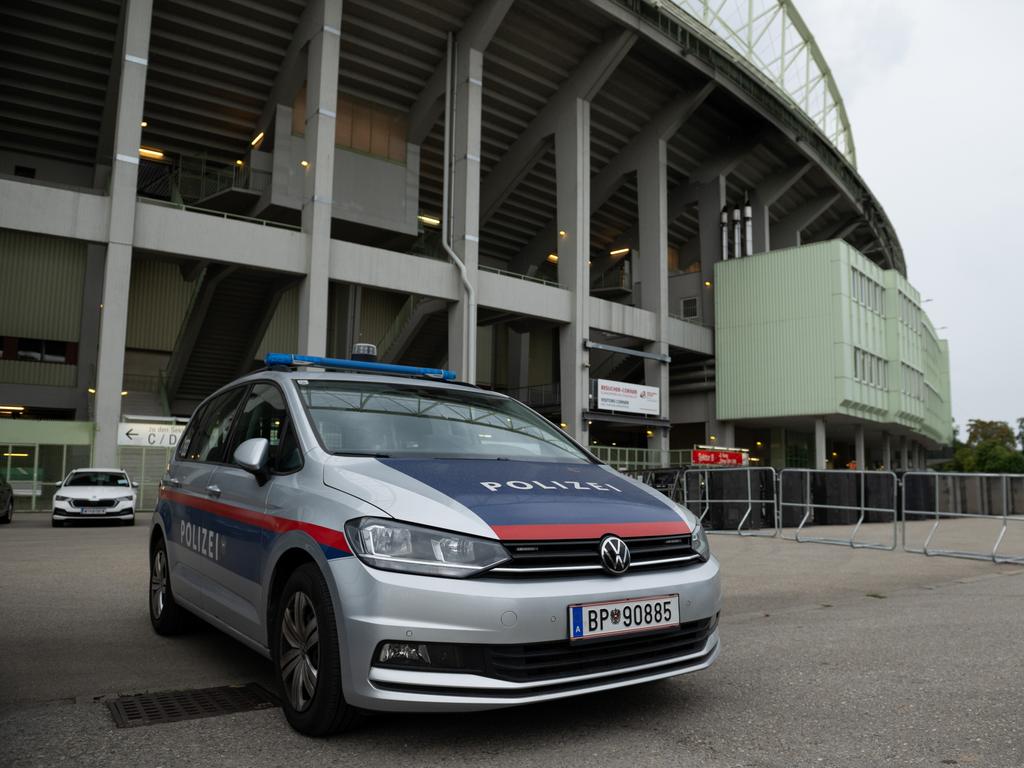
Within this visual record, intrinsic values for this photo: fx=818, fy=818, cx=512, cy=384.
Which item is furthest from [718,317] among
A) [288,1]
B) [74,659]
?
[74,659]

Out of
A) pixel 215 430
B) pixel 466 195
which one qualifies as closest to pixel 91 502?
pixel 215 430

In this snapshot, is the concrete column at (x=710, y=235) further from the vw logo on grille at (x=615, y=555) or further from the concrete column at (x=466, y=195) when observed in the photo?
the vw logo on grille at (x=615, y=555)

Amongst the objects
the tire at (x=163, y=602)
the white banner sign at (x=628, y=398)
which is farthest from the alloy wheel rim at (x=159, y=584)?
the white banner sign at (x=628, y=398)

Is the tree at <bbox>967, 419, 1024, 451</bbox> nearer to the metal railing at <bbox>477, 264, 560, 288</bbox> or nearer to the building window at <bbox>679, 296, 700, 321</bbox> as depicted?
the building window at <bbox>679, 296, 700, 321</bbox>

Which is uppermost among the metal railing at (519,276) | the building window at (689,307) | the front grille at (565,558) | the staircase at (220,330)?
the building window at (689,307)

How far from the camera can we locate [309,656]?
3.66 metres

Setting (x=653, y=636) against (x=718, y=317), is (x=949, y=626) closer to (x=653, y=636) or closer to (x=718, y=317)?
(x=653, y=636)

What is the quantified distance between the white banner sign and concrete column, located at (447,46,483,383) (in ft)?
23.0

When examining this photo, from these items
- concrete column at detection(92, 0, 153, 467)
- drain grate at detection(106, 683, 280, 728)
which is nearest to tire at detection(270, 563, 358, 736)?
drain grate at detection(106, 683, 280, 728)

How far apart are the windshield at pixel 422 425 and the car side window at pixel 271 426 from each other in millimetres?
151

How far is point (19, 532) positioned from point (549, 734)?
16.9 meters

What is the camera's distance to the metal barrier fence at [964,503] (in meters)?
12.9

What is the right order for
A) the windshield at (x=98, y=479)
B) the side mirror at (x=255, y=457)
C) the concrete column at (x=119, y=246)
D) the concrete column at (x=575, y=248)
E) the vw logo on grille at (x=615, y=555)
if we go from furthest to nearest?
the concrete column at (x=575, y=248), the concrete column at (x=119, y=246), the windshield at (x=98, y=479), the side mirror at (x=255, y=457), the vw logo on grille at (x=615, y=555)

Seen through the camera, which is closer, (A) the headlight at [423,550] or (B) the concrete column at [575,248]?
(A) the headlight at [423,550]
